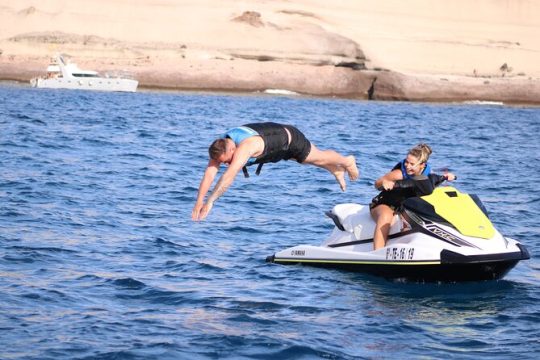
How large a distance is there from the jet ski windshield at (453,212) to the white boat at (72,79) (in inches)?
1802

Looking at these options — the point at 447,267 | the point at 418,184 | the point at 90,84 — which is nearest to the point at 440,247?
the point at 447,267

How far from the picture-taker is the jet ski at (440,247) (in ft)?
35.9

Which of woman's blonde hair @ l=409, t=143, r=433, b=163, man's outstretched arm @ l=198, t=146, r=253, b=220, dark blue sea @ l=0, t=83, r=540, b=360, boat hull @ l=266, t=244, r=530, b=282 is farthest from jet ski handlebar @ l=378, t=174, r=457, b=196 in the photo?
man's outstretched arm @ l=198, t=146, r=253, b=220

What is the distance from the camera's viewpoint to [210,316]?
31.7 feet

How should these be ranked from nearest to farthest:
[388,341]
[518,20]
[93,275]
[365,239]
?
[388,341] < [93,275] < [365,239] < [518,20]

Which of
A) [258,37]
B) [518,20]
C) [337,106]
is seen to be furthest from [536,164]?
[518,20]

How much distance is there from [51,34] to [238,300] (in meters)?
60.4

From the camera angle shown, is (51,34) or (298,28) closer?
(51,34)

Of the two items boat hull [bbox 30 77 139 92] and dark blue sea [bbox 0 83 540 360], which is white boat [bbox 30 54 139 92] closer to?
boat hull [bbox 30 77 139 92]

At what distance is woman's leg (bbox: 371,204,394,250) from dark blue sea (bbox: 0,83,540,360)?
440 millimetres

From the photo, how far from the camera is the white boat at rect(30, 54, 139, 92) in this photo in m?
56.4

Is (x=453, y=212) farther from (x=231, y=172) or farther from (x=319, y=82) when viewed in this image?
(x=319, y=82)

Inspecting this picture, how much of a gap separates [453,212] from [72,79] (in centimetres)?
4852

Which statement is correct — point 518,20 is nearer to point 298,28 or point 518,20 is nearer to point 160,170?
point 298,28
